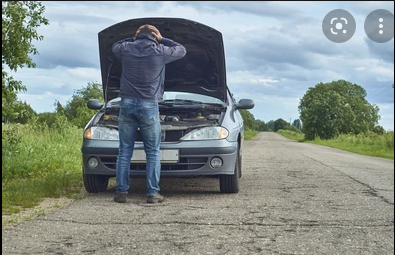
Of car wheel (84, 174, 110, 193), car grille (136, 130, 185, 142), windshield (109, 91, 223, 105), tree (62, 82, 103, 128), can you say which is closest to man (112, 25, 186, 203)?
car grille (136, 130, 185, 142)

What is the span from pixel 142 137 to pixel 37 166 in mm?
3749

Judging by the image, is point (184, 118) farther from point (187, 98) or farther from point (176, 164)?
point (176, 164)

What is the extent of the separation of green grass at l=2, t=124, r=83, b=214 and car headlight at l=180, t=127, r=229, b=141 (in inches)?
59.5

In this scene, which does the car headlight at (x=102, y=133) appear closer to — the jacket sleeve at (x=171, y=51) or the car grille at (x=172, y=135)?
the car grille at (x=172, y=135)

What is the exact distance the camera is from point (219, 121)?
20.8 feet

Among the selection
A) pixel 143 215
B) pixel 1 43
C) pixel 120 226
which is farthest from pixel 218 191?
pixel 1 43

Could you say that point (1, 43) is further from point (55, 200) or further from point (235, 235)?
point (235, 235)

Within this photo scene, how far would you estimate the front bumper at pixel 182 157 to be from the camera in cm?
609

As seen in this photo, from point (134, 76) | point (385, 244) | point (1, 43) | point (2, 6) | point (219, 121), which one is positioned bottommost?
point (385, 244)

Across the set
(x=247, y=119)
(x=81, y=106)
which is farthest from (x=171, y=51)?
(x=247, y=119)

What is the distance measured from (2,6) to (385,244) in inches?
251

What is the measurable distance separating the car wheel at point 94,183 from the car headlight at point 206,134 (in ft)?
3.99

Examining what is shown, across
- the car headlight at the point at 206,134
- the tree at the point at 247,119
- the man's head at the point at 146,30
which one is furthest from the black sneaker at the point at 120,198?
the tree at the point at 247,119

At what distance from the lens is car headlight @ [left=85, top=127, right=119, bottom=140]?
624 cm
